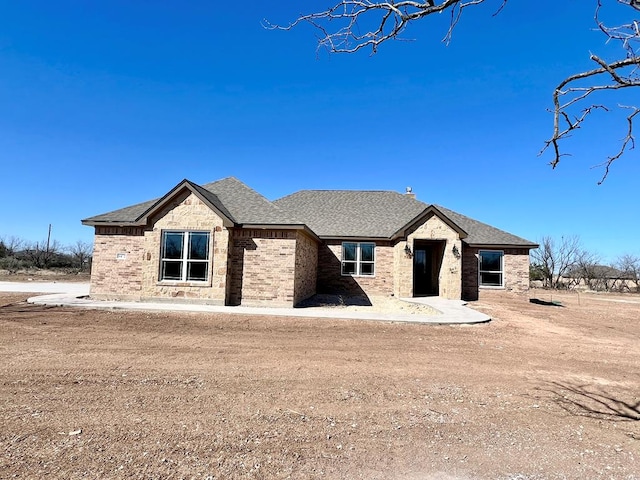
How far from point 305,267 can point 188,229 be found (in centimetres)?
511

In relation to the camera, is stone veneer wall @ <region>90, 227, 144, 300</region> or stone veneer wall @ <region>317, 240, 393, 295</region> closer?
stone veneer wall @ <region>90, 227, 144, 300</region>

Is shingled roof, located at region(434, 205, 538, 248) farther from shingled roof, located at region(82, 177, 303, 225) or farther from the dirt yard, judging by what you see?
shingled roof, located at region(82, 177, 303, 225)

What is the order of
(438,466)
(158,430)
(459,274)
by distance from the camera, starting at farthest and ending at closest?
(459,274), (158,430), (438,466)

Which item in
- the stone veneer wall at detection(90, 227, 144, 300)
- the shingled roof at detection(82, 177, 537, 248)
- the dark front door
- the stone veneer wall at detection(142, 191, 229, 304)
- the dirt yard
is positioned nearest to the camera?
the dirt yard

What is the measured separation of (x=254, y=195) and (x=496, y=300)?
1327 centimetres

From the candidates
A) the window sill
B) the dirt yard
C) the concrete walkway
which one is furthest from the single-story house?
the dirt yard

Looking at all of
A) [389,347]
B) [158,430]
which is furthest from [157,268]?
[158,430]

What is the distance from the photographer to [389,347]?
27.2ft

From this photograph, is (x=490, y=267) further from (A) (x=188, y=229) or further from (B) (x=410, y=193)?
(A) (x=188, y=229)

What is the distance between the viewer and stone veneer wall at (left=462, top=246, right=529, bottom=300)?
61.8ft

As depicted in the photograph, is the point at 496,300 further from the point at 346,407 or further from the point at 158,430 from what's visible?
the point at 158,430

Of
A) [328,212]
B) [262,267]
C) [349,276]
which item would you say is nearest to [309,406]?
[262,267]

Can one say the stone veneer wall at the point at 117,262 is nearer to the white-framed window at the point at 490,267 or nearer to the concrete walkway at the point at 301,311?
the concrete walkway at the point at 301,311

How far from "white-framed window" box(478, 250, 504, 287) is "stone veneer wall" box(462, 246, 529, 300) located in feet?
0.64
